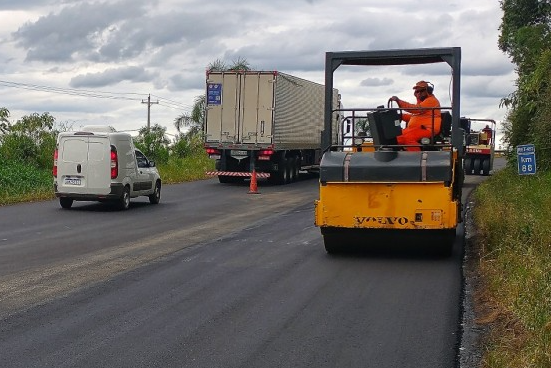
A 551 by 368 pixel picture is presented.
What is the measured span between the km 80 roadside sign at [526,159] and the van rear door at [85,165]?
913 cm

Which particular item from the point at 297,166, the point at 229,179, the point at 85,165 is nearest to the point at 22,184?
the point at 85,165

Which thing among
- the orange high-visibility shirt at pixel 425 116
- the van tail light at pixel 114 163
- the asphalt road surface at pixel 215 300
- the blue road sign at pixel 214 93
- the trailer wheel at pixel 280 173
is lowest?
the asphalt road surface at pixel 215 300

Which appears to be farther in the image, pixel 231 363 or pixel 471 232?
pixel 471 232

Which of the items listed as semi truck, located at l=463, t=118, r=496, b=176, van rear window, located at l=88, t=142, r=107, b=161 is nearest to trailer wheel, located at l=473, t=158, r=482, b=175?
semi truck, located at l=463, t=118, r=496, b=176

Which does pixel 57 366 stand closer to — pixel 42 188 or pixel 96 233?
pixel 96 233

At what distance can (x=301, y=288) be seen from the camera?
1005 cm

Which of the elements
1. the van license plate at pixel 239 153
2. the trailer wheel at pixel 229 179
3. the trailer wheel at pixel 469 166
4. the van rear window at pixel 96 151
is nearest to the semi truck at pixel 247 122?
the van license plate at pixel 239 153

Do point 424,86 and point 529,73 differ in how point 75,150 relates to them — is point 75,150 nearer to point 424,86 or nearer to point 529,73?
point 424,86

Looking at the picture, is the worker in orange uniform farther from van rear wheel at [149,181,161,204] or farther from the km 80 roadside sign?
van rear wheel at [149,181,161,204]

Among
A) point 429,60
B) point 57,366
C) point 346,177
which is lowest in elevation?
point 57,366

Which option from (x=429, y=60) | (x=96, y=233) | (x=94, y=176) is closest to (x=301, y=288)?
(x=429, y=60)

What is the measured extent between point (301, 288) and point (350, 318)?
172cm

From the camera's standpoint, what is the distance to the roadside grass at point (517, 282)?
6703mm

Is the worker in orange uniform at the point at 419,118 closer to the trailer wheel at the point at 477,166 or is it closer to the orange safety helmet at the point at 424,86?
the orange safety helmet at the point at 424,86
